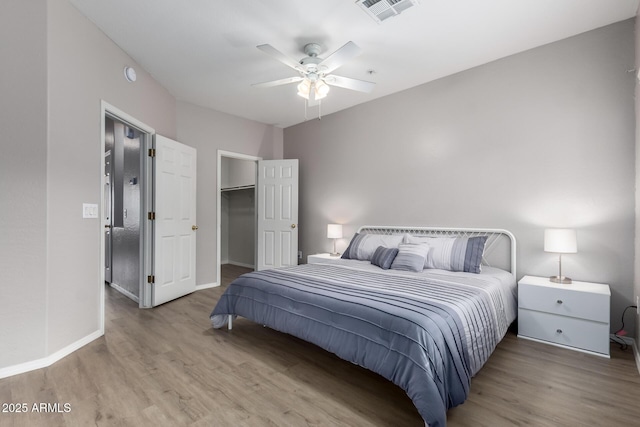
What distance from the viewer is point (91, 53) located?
2674 millimetres

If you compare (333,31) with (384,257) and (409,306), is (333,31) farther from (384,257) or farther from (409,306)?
(409,306)

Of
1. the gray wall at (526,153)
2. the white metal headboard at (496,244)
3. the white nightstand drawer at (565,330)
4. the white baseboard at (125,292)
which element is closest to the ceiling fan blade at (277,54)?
the gray wall at (526,153)

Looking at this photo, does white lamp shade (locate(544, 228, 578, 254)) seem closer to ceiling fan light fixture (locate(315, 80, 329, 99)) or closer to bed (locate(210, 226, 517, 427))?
bed (locate(210, 226, 517, 427))

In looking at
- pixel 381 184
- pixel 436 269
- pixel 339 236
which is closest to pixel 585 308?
pixel 436 269

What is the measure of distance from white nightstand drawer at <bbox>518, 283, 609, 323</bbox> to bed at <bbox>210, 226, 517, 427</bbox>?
151 mm

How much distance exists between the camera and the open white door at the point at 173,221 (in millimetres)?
3725

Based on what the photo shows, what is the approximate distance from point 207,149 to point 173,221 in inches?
52.7

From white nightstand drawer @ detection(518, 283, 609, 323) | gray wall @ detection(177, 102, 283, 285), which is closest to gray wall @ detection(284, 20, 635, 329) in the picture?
white nightstand drawer @ detection(518, 283, 609, 323)

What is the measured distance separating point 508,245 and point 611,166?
3.57ft

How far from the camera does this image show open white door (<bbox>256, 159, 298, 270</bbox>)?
5090mm

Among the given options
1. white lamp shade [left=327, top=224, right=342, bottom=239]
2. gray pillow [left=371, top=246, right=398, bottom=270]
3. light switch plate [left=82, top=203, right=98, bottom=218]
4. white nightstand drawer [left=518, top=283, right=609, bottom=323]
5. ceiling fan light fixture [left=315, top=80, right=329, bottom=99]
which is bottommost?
white nightstand drawer [left=518, top=283, right=609, bottom=323]

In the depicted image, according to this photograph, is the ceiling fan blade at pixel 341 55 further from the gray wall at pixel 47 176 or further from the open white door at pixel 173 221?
the open white door at pixel 173 221

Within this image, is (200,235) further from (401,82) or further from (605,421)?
(605,421)

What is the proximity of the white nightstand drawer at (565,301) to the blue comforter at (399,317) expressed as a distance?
15cm
